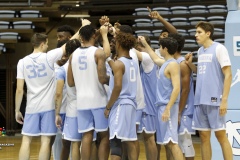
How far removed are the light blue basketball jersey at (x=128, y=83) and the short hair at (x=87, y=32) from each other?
0.55m

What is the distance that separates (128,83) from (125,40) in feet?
1.62

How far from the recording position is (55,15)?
19.8m

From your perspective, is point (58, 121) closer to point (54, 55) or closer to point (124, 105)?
point (54, 55)

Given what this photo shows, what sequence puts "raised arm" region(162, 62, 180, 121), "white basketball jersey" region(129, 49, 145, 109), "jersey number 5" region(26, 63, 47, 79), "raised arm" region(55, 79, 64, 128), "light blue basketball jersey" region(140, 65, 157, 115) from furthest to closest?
1. "light blue basketball jersey" region(140, 65, 157, 115)
2. "jersey number 5" region(26, 63, 47, 79)
3. "raised arm" region(55, 79, 64, 128)
4. "white basketball jersey" region(129, 49, 145, 109)
5. "raised arm" region(162, 62, 180, 121)

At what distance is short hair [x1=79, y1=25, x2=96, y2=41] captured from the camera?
7.78 meters

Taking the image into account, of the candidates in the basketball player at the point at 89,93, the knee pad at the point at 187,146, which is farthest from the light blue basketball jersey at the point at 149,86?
the basketball player at the point at 89,93

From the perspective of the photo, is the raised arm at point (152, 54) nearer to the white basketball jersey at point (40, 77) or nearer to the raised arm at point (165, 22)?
the raised arm at point (165, 22)

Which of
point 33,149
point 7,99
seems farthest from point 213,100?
point 7,99

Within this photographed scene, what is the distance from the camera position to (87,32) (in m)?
7.79

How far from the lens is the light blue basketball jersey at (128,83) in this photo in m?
7.50

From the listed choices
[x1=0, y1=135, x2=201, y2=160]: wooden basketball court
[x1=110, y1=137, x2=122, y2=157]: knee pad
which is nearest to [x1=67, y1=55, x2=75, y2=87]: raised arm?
[x1=110, y1=137, x2=122, y2=157]: knee pad

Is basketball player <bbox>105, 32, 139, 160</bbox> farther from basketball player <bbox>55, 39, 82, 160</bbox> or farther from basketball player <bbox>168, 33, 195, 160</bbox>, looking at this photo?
basketball player <bbox>168, 33, 195, 160</bbox>

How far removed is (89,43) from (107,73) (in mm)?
→ 565

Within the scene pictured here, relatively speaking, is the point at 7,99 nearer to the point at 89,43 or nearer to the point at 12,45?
the point at 12,45
